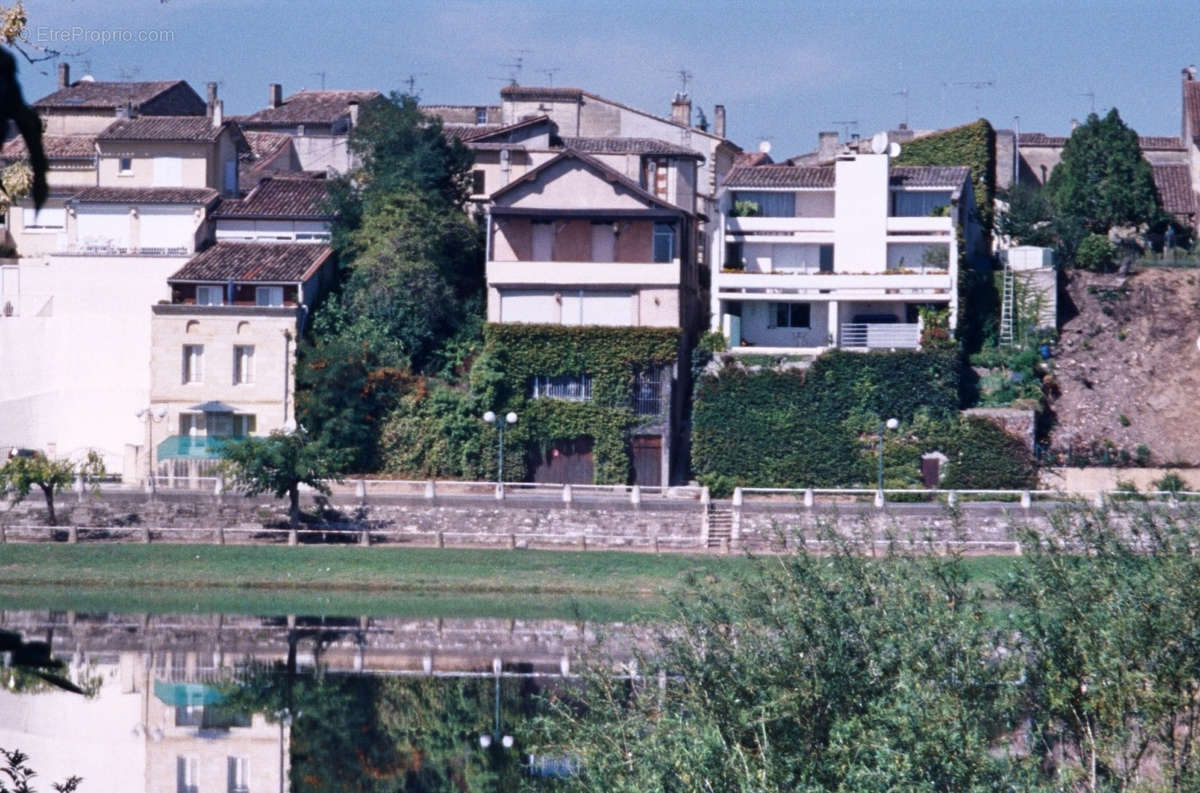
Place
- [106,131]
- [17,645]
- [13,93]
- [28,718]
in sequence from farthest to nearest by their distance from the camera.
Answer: [106,131], [28,718], [17,645], [13,93]

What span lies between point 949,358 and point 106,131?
28506 millimetres

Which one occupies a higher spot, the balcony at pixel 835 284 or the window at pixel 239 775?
the balcony at pixel 835 284

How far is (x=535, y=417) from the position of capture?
5103 cm

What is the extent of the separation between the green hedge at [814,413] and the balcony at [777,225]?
571cm

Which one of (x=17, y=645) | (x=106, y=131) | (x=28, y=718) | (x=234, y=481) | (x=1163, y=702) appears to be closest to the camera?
(x=17, y=645)

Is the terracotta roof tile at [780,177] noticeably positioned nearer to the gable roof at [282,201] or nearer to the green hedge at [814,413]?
the green hedge at [814,413]

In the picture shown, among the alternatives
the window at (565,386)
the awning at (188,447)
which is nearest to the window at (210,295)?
the awning at (188,447)

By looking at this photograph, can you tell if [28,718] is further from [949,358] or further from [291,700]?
[949,358]

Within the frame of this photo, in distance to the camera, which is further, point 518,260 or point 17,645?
point 518,260

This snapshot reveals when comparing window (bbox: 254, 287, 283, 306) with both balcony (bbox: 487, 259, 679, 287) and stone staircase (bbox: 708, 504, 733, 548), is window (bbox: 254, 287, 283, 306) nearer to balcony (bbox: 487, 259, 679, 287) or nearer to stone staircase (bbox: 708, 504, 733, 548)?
balcony (bbox: 487, 259, 679, 287)

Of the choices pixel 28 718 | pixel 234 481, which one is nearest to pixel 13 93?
pixel 28 718

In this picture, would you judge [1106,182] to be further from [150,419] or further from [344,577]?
[150,419]

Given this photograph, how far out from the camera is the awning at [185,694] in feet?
105

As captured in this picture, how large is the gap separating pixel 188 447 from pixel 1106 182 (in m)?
33.8
